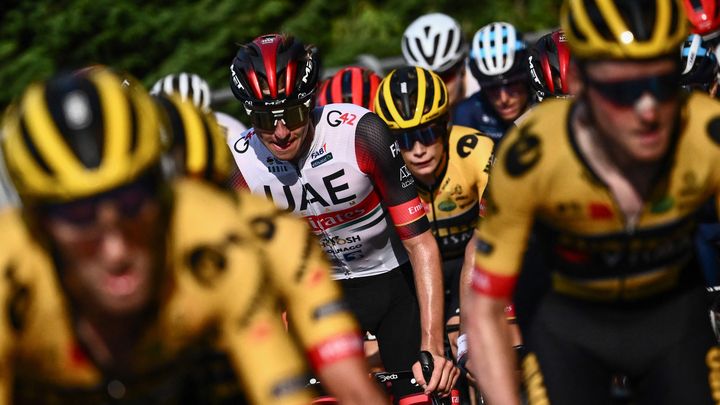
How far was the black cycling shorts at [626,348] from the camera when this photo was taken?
5039 millimetres

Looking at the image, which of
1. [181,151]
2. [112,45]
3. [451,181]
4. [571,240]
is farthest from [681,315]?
[112,45]

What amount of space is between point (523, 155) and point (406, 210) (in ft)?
8.89

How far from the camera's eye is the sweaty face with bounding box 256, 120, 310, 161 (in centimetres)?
738

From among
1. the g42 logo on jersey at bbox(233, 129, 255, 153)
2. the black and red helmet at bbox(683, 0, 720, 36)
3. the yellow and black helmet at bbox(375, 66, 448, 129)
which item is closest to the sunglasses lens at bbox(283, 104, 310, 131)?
the g42 logo on jersey at bbox(233, 129, 255, 153)

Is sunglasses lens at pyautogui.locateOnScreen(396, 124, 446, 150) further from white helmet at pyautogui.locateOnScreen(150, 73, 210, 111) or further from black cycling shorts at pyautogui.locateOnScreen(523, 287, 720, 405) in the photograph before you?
white helmet at pyautogui.locateOnScreen(150, 73, 210, 111)

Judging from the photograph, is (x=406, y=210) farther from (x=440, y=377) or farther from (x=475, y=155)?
(x=475, y=155)

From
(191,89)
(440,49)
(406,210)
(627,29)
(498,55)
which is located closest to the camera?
(627,29)

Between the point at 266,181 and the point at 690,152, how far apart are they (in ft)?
11.2

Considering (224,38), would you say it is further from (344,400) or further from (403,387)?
(344,400)

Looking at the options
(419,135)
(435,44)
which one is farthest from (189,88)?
(419,135)

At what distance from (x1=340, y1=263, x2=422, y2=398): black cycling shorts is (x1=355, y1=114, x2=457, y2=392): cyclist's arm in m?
0.34

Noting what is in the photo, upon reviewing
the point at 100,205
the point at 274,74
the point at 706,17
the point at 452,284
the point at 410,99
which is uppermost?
the point at 100,205

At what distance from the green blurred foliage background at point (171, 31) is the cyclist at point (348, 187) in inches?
385

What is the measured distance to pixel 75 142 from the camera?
366 centimetres
